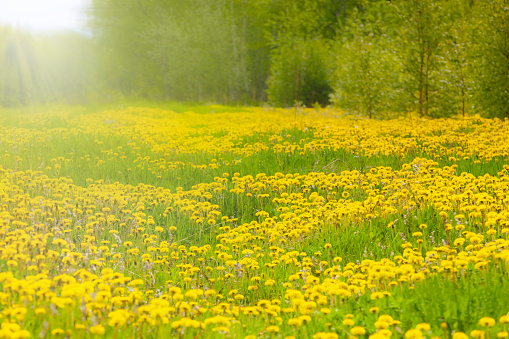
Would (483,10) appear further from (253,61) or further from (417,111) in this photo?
(253,61)

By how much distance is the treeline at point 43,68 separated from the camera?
30875 millimetres

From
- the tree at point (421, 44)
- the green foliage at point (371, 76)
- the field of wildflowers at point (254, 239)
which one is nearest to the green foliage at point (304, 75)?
the green foliage at point (371, 76)

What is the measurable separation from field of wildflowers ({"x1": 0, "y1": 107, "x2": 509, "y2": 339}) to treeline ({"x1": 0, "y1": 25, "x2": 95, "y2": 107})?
2158cm

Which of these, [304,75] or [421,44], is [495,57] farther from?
[304,75]

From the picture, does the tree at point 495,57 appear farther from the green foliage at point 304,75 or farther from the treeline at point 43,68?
the treeline at point 43,68

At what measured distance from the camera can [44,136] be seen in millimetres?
11820

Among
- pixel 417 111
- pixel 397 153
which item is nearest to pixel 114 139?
pixel 397 153

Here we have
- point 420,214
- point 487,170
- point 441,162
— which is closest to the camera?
point 420,214

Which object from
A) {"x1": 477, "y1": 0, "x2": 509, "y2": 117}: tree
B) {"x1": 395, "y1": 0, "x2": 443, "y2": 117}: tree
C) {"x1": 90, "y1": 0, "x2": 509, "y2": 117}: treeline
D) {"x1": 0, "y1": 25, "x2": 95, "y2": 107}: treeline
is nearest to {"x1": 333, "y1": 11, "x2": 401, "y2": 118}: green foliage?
{"x1": 90, "y1": 0, "x2": 509, "y2": 117}: treeline

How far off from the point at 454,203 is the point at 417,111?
13261 millimetres

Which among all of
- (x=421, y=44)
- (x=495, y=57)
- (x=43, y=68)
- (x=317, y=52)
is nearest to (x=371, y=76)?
(x=421, y=44)

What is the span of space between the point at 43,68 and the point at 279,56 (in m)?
20.7

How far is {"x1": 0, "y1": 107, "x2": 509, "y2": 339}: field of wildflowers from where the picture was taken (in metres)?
3.01

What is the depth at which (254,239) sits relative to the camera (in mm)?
5465
